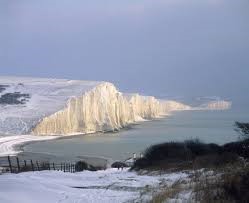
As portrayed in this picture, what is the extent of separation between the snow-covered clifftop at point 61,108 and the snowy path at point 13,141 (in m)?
7.31

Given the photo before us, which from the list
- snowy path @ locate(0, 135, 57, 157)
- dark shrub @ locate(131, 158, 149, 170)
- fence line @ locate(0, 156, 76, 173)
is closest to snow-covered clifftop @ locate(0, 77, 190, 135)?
snowy path @ locate(0, 135, 57, 157)

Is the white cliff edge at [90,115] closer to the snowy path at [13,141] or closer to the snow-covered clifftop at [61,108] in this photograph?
the snow-covered clifftop at [61,108]

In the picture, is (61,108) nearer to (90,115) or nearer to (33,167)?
(90,115)

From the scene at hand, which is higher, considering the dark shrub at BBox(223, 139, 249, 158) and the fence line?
the dark shrub at BBox(223, 139, 249, 158)

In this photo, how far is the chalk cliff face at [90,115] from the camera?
384 feet

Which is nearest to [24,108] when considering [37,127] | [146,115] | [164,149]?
[37,127]

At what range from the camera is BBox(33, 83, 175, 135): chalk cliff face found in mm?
116938

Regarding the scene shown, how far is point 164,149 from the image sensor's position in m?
30.0

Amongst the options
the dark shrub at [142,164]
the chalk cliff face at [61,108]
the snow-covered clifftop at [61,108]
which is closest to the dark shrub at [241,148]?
the dark shrub at [142,164]

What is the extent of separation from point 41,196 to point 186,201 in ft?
10.8

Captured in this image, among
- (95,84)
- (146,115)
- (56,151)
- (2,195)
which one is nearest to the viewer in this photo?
(2,195)

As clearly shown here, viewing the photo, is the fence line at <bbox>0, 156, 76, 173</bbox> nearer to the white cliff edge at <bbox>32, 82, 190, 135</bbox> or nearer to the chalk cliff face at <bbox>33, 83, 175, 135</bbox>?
the white cliff edge at <bbox>32, 82, 190, 135</bbox>

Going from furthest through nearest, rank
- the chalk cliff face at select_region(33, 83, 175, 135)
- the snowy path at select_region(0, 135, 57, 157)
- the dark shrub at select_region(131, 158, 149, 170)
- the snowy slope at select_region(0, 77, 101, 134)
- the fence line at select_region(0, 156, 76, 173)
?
the chalk cliff face at select_region(33, 83, 175, 135), the snowy slope at select_region(0, 77, 101, 134), the snowy path at select_region(0, 135, 57, 157), the fence line at select_region(0, 156, 76, 173), the dark shrub at select_region(131, 158, 149, 170)

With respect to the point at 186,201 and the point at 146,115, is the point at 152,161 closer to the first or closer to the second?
the point at 186,201
